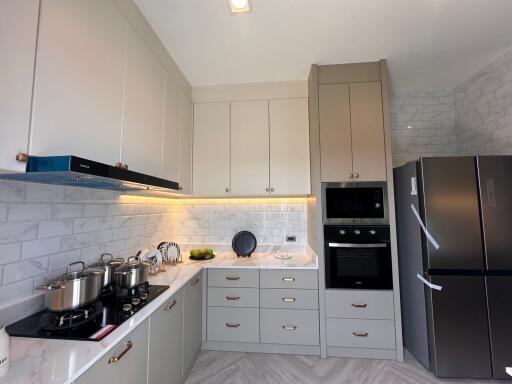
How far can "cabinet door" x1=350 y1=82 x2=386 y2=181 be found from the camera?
219 centimetres

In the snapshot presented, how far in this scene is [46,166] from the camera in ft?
2.81

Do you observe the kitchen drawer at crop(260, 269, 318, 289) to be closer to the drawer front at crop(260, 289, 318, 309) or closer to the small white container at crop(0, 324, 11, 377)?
the drawer front at crop(260, 289, 318, 309)

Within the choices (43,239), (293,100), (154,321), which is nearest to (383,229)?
(293,100)

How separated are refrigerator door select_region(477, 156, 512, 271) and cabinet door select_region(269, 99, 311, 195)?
143 cm

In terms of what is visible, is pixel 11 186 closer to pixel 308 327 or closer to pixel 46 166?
pixel 46 166

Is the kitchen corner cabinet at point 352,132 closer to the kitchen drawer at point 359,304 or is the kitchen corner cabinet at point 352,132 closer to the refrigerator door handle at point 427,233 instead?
the refrigerator door handle at point 427,233

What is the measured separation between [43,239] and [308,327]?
6.87 ft

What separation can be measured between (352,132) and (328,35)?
33.0 inches

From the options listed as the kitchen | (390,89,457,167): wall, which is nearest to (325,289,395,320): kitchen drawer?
the kitchen

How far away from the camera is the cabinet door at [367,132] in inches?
86.1

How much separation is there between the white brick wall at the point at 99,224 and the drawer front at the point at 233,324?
82 centimetres

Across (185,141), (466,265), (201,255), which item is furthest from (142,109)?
(466,265)

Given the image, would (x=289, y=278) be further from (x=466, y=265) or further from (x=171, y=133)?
(x=171, y=133)

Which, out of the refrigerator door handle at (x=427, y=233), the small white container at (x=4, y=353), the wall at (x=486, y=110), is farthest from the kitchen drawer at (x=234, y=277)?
the wall at (x=486, y=110)
